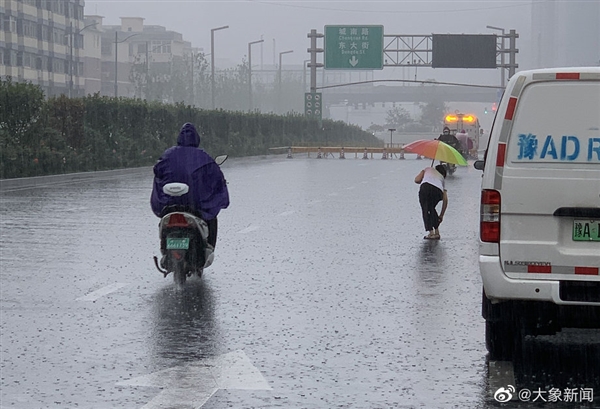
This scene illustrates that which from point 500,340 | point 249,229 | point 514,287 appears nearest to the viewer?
point 514,287

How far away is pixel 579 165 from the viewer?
313 inches

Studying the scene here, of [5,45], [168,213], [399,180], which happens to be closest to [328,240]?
[168,213]

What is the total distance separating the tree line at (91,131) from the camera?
33844 millimetres

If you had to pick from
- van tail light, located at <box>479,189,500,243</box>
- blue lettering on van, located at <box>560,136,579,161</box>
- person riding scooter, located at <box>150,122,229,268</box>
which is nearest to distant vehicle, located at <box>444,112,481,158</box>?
person riding scooter, located at <box>150,122,229,268</box>

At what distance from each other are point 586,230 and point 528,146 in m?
0.65

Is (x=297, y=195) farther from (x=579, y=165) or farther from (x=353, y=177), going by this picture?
(x=579, y=165)

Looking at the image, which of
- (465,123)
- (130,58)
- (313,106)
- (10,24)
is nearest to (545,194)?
(465,123)

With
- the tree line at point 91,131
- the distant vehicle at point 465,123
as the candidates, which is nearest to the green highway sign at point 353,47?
the distant vehicle at point 465,123

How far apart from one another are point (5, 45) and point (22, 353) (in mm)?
101067

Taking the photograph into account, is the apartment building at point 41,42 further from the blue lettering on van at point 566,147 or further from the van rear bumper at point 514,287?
the blue lettering on van at point 566,147

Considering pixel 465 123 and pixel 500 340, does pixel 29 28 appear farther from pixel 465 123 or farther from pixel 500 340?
pixel 500 340

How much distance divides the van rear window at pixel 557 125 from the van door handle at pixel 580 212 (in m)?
0.28

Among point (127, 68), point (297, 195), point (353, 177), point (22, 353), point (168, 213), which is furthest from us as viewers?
point (127, 68)

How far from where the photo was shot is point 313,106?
79.5m
